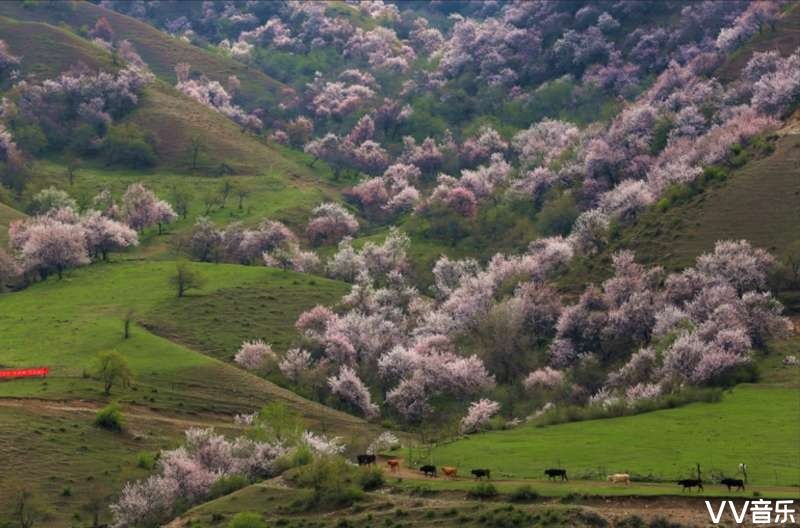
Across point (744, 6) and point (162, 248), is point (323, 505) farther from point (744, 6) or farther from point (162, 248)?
point (744, 6)

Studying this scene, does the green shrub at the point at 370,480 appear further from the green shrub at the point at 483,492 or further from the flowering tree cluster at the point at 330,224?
the flowering tree cluster at the point at 330,224

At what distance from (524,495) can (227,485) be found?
22.5m

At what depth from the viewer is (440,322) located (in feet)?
442

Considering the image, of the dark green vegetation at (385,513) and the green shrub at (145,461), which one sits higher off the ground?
the green shrub at (145,461)

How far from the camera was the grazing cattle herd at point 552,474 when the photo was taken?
7331cm

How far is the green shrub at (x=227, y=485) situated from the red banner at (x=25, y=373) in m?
31.3

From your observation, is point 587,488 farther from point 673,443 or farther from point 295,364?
point 295,364

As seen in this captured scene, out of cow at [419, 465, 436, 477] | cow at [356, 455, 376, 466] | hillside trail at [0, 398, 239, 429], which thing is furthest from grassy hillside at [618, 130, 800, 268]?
cow at [419, 465, 436, 477]

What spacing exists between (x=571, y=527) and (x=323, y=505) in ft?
55.1

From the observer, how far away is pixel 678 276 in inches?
4670

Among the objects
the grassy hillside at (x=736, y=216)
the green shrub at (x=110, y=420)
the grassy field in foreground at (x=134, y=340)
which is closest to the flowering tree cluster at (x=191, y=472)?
the green shrub at (x=110, y=420)

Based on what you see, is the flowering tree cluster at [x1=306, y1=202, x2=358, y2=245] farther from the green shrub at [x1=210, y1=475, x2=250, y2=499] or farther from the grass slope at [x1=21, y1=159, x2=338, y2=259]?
the green shrub at [x1=210, y1=475, x2=250, y2=499]

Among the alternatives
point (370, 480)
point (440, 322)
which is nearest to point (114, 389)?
point (440, 322)

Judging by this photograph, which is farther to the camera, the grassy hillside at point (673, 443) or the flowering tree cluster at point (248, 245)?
the flowering tree cluster at point (248, 245)
